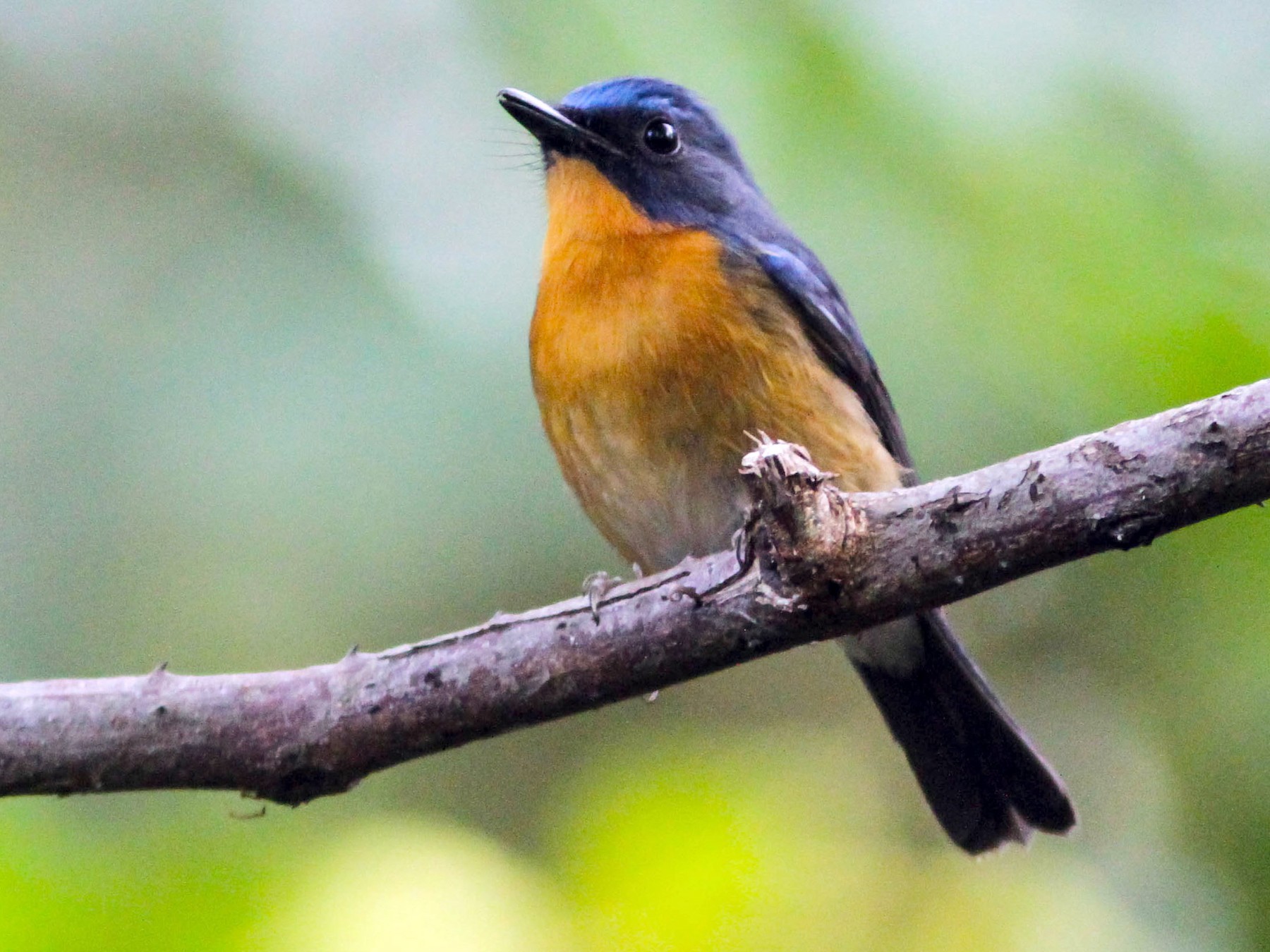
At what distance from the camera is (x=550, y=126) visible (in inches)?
168

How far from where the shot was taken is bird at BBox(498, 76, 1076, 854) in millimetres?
3834

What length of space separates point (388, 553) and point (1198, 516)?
2216 mm

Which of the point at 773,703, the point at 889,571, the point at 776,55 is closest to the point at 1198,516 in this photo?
the point at 889,571

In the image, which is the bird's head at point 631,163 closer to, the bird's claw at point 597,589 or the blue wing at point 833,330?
the blue wing at point 833,330

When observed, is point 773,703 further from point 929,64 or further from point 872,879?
point 929,64

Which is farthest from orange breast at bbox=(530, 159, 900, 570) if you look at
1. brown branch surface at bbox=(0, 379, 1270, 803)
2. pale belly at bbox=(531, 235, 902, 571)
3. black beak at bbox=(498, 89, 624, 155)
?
brown branch surface at bbox=(0, 379, 1270, 803)

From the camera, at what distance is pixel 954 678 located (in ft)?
15.1

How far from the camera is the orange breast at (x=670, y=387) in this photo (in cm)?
380

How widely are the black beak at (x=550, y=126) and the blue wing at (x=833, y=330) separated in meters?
0.63

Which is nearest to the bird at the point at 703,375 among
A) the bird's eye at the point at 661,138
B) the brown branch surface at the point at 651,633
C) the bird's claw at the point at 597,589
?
the bird's eye at the point at 661,138

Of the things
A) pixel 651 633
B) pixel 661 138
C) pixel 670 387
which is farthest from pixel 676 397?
pixel 661 138

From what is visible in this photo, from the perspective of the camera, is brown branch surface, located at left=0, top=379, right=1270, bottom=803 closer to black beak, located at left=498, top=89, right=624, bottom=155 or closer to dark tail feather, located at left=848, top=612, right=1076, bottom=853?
black beak, located at left=498, top=89, right=624, bottom=155

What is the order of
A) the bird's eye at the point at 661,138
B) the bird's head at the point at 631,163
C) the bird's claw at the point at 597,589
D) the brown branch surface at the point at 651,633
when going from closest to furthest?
the brown branch surface at the point at 651,633, the bird's claw at the point at 597,589, the bird's head at the point at 631,163, the bird's eye at the point at 661,138

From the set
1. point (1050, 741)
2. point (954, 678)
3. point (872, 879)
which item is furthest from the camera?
point (1050, 741)
